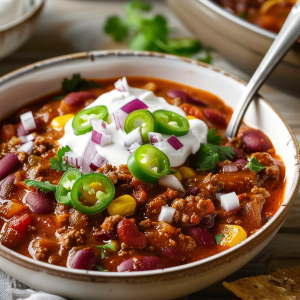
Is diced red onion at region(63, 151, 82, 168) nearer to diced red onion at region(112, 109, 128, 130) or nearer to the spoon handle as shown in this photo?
diced red onion at region(112, 109, 128, 130)

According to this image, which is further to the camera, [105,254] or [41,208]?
[41,208]

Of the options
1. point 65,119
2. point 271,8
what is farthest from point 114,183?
point 271,8

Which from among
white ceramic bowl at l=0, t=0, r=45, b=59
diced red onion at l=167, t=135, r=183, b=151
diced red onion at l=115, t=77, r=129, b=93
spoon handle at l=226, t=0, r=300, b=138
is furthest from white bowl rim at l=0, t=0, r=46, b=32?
spoon handle at l=226, t=0, r=300, b=138

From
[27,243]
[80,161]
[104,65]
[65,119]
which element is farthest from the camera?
[104,65]

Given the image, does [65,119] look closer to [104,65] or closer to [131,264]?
[104,65]

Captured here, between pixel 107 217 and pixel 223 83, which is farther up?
pixel 223 83

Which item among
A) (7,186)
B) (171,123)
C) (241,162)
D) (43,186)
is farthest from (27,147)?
(241,162)

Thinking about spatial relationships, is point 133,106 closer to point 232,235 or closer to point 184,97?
point 184,97
